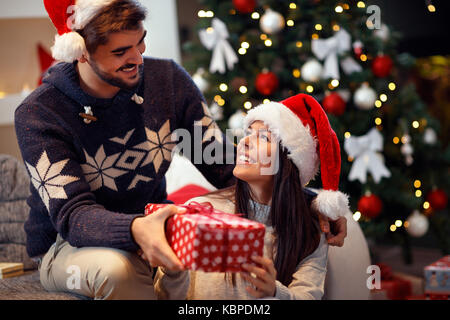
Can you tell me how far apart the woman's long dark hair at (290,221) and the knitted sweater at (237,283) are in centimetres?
2

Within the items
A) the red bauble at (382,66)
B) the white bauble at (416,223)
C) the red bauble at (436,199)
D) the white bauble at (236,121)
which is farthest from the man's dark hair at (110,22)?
the red bauble at (436,199)

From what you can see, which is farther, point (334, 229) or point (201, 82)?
point (201, 82)

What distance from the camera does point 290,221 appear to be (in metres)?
1.47

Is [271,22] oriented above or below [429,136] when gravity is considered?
above

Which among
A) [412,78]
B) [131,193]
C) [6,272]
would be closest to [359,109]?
[131,193]

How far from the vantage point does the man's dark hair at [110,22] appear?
55.7 inches

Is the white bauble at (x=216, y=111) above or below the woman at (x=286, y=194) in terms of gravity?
above

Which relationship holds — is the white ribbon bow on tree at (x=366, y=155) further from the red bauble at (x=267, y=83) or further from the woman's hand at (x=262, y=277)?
the woman's hand at (x=262, y=277)

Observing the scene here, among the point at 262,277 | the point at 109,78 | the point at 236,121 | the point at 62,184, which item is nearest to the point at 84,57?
the point at 109,78

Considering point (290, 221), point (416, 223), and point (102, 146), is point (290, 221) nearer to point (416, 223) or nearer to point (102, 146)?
point (102, 146)

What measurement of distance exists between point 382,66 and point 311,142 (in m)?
1.48

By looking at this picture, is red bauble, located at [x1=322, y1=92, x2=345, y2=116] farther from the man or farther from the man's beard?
the man's beard

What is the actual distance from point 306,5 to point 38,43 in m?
1.75
